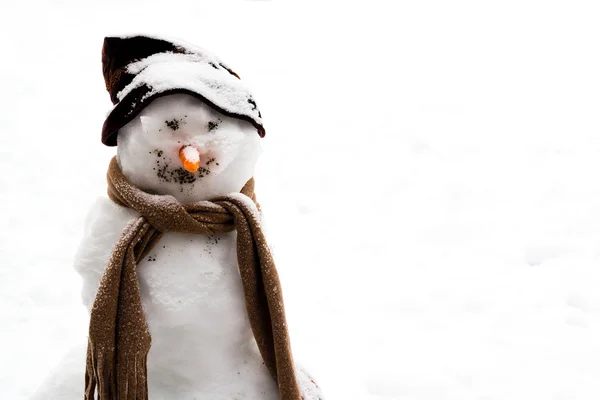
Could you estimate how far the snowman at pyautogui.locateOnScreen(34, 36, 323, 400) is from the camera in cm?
111

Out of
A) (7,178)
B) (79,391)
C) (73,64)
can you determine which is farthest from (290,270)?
(73,64)

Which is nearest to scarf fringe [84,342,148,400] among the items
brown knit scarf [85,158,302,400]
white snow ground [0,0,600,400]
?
brown knit scarf [85,158,302,400]

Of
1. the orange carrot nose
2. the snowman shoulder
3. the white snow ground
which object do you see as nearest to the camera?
the orange carrot nose

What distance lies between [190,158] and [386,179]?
2101 millimetres

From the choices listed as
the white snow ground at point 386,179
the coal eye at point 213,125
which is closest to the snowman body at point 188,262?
the coal eye at point 213,125

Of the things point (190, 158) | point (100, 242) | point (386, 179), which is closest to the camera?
point (190, 158)

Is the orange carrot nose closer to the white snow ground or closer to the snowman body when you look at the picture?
the snowman body

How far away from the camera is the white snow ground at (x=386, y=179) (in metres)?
2.01

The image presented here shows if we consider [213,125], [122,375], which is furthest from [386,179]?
[122,375]

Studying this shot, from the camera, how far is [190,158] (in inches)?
42.4

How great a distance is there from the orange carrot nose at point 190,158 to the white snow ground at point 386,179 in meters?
1.07

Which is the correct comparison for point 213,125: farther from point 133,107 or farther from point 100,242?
point 100,242

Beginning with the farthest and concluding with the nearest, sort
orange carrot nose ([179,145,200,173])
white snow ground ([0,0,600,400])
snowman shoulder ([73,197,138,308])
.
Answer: white snow ground ([0,0,600,400]), snowman shoulder ([73,197,138,308]), orange carrot nose ([179,145,200,173])

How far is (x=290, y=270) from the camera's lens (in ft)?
7.86
